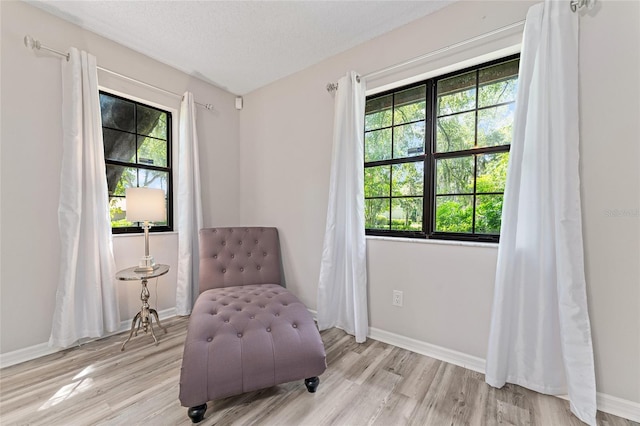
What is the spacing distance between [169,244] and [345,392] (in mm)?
2159

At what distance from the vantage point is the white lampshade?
1.97 meters

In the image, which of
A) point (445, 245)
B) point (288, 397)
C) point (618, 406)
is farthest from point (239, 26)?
point (618, 406)

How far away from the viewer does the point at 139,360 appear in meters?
1.84

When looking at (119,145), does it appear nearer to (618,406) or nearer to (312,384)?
(312,384)

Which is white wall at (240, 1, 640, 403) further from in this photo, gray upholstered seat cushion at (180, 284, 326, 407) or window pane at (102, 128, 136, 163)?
window pane at (102, 128, 136, 163)

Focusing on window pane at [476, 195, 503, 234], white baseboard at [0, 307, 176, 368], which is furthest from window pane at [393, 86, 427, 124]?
white baseboard at [0, 307, 176, 368]

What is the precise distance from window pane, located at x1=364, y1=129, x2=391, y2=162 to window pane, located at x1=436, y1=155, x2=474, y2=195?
1.49 ft

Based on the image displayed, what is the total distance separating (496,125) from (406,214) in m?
0.88

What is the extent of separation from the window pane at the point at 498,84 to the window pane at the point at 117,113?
119 inches

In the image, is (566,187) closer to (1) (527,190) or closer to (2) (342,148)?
(1) (527,190)

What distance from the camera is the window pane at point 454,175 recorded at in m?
1.87

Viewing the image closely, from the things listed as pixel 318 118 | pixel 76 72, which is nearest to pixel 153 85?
pixel 76 72

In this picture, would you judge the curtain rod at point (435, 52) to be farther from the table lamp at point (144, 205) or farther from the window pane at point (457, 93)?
the table lamp at point (144, 205)

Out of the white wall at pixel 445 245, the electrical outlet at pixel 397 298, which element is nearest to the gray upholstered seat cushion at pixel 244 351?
the electrical outlet at pixel 397 298
